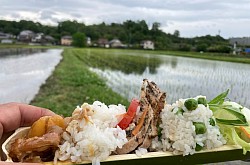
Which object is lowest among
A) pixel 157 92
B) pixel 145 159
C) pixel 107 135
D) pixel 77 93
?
pixel 77 93

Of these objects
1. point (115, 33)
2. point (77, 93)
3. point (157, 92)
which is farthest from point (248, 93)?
point (115, 33)

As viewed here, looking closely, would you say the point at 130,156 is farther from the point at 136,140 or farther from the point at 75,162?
the point at 75,162

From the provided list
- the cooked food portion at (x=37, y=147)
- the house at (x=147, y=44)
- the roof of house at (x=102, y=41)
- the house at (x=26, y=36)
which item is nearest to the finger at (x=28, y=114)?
the cooked food portion at (x=37, y=147)

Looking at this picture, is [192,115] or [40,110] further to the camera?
[40,110]

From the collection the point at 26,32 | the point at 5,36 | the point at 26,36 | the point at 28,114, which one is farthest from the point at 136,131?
the point at 26,32

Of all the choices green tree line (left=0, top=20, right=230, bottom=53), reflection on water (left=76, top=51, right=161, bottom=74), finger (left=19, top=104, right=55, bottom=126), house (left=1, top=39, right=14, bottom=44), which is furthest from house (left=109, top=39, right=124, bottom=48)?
finger (left=19, top=104, right=55, bottom=126)

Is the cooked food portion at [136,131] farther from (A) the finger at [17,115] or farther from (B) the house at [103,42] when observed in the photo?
(B) the house at [103,42]

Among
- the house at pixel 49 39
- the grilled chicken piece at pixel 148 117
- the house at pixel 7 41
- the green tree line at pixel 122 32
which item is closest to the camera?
the grilled chicken piece at pixel 148 117
